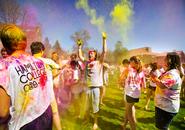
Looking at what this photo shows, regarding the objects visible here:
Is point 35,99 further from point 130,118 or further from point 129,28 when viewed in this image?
point 129,28

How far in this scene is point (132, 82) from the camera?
4301 millimetres

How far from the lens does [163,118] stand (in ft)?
12.2

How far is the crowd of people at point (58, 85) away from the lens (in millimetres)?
1962

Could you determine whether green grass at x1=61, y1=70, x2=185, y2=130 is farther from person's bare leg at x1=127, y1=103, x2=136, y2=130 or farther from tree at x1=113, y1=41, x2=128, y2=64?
tree at x1=113, y1=41, x2=128, y2=64

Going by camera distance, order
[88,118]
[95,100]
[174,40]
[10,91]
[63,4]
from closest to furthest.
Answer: [10,91]
[95,100]
[63,4]
[88,118]
[174,40]

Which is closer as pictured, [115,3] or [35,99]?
[35,99]

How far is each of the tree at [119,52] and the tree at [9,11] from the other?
1.87 metres

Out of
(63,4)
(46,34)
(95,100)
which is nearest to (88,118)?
(95,100)

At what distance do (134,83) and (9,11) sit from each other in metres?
2.27

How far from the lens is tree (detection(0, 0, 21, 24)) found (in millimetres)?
4609

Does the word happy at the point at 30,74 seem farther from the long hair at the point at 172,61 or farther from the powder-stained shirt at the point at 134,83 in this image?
the powder-stained shirt at the point at 134,83

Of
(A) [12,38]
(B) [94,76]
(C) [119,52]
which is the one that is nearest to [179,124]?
(C) [119,52]

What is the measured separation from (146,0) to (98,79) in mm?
2011

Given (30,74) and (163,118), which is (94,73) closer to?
(163,118)
